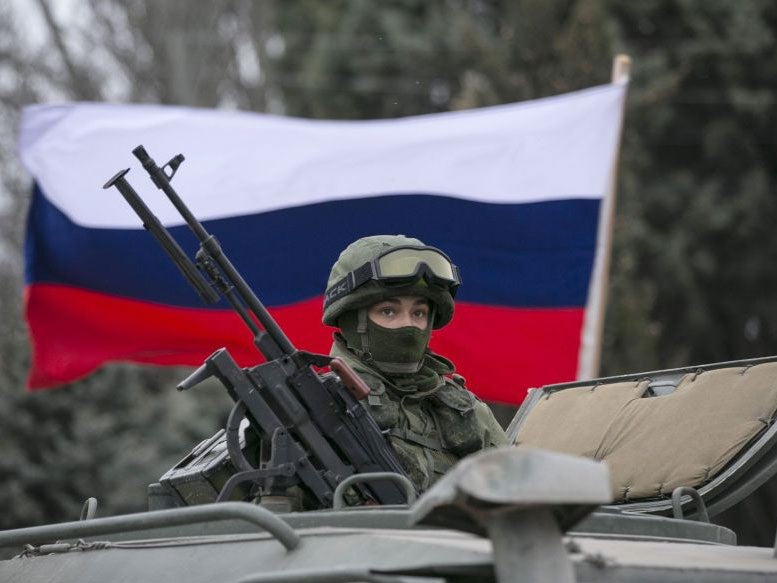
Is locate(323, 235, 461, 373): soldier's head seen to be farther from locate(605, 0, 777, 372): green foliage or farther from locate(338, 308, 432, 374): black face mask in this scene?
locate(605, 0, 777, 372): green foliage

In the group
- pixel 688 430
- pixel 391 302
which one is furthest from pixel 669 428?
Result: pixel 391 302

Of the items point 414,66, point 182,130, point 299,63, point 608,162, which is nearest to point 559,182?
point 608,162

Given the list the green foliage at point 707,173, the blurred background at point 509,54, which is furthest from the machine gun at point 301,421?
the green foliage at point 707,173

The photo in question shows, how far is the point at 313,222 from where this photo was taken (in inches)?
386

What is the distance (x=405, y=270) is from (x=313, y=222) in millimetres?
4851

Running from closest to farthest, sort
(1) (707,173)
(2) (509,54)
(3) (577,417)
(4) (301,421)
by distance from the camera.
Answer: (4) (301,421) → (3) (577,417) → (2) (509,54) → (1) (707,173)

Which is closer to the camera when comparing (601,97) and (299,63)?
(601,97)

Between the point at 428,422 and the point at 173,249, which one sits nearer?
the point at 173,249

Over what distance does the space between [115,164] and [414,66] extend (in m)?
13.0

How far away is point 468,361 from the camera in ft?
30.6

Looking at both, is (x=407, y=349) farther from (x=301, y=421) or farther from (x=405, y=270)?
(x=301, y=421)

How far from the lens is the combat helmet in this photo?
197 inches

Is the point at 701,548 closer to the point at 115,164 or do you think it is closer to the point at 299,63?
the point at 115,164

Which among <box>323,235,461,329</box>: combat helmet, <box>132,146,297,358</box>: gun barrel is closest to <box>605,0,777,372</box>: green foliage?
<box>323,235,461,329</box>: combat helmet
